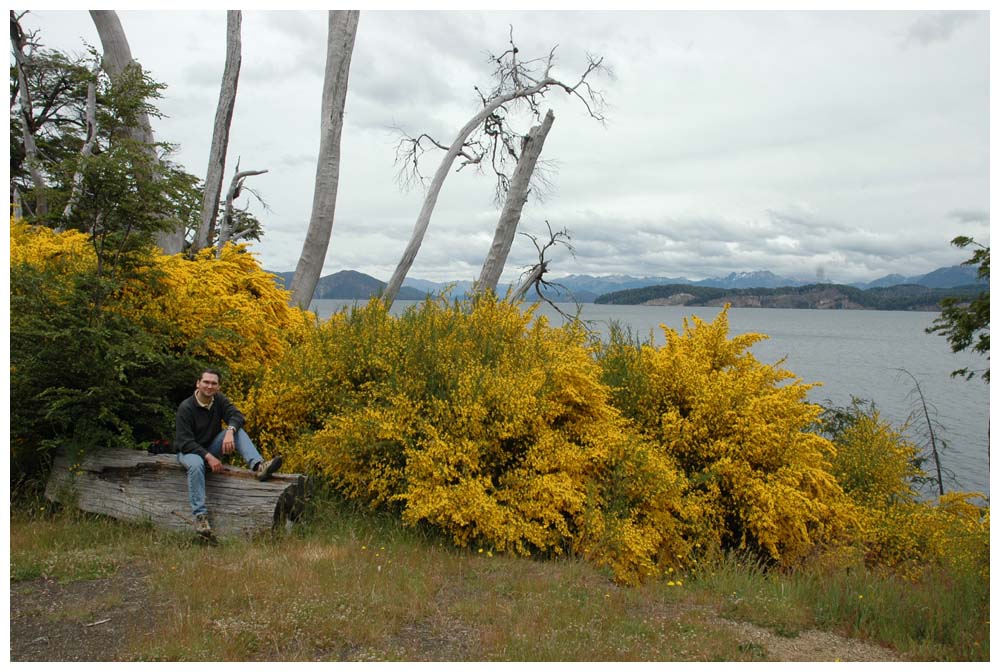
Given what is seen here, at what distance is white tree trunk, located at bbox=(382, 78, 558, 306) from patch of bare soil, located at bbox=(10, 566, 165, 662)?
7.79 m

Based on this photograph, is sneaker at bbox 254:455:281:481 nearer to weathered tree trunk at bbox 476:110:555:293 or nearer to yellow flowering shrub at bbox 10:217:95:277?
yellow flowering shrub at bbox 10:217:95:277

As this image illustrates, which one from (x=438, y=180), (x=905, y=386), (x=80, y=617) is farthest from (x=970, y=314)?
(x=905, y=386)

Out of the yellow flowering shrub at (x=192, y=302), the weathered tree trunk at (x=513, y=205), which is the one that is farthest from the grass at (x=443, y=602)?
the weathered tree trunk at (x=513, y=205)

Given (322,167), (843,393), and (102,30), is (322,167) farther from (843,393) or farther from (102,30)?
(843,393)

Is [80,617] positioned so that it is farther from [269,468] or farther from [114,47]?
[114,47]

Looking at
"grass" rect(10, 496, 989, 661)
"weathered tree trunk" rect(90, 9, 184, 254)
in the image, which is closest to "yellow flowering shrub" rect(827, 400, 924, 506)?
"grass" rect(10, 496, 989, 661)

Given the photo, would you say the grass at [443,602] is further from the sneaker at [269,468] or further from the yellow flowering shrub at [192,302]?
the yellow flowering shrub at [192,302]

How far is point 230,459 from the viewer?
7980 millimetres

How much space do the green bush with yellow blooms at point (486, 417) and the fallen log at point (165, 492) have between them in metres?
0.33

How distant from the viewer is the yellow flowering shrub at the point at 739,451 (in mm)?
7559

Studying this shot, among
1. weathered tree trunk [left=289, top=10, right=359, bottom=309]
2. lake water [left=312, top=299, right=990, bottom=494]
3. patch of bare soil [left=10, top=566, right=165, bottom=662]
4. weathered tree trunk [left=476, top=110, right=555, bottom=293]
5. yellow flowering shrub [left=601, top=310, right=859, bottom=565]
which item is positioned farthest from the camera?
lake water [left=312, top=299, right=990, bottom=494]

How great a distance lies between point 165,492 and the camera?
6.86 m

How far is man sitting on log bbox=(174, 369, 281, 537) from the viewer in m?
6.53

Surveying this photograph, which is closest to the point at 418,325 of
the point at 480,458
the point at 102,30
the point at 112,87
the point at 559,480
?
the point at 480,458
